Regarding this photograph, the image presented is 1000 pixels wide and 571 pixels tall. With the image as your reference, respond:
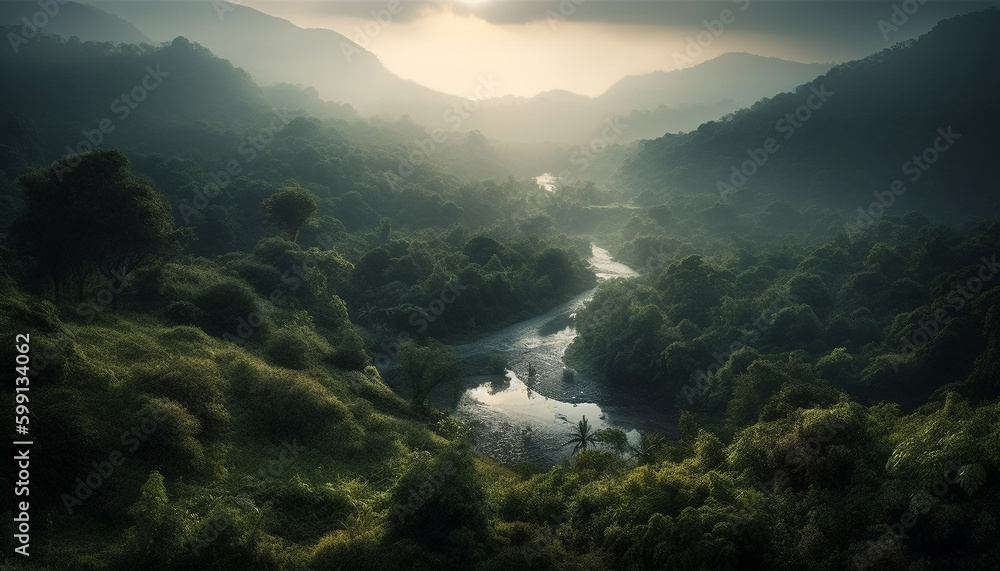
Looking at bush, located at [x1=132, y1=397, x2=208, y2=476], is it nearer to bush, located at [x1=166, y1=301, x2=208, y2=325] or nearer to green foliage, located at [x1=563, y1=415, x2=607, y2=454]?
bush, located at [x1=166, y1=301, x2=208, y2=325]

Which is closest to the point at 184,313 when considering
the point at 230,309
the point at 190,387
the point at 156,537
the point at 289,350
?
the point at 230,309

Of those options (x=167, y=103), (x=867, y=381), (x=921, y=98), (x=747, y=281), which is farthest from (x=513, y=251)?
(x=921, y=98)

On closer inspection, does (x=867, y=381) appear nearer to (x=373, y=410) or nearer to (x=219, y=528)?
(x=373, y=410)

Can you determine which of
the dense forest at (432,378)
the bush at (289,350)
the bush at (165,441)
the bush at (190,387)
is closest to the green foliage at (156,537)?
the dense forest at (432,378)

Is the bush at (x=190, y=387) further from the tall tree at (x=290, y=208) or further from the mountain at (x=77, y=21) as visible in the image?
the mountain at (x=77, y=21)

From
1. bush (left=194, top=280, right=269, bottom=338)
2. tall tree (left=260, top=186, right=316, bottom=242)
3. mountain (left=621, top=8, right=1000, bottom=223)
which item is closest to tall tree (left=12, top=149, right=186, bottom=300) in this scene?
bush (left=194, top=280, right=269, bottom=338)
